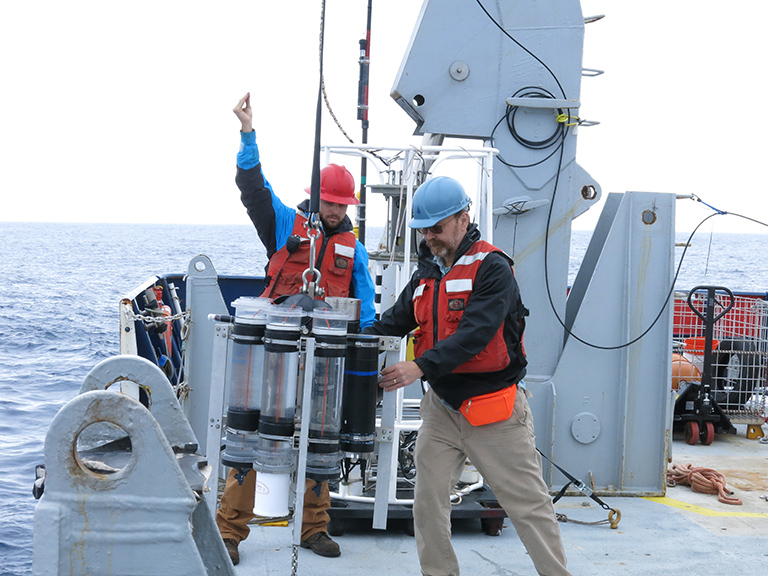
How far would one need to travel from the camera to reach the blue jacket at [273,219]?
4.09 meters

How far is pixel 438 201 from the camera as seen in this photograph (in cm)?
347

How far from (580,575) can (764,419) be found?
4209 millimetres

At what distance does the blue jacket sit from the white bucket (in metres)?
1.38

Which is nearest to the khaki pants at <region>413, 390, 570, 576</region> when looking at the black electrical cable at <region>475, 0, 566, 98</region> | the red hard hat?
the red hard hat

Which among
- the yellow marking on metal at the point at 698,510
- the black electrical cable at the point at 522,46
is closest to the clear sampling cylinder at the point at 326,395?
the black electrical cable at the point at 522,46

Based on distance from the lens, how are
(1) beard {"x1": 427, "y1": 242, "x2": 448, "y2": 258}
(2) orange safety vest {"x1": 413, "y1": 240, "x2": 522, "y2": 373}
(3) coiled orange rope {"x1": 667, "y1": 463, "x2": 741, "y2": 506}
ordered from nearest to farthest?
(2) orange safety vest {"x1": 413, "y1": 240, "x2": 522, "y2": 373}
(1) beard {"x1": 427, "y1": 242, "x2": 448, "y2": 258}
(3) coiled orange rope {"x1": 667, "y1": 463, "x2": 741, "y2": 506}

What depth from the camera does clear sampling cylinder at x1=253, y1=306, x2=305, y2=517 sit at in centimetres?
278

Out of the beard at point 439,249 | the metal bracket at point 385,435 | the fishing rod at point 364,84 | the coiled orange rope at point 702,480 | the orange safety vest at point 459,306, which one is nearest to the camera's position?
the metal bracket at point 385,435

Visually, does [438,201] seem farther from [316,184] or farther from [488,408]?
[488,408]

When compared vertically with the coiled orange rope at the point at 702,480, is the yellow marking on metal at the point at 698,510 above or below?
below

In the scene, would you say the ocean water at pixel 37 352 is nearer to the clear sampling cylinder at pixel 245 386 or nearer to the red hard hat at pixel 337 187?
the red hard hat at pixel 337 187

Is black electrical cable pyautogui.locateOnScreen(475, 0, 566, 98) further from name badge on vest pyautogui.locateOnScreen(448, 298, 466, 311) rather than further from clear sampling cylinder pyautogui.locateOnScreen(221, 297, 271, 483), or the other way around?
clear sampling cylinder pyautogui.locateOnScreen(221, 297, 271, 483)

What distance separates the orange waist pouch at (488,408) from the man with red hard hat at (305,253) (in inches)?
37.1

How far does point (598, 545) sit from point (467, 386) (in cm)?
184
